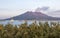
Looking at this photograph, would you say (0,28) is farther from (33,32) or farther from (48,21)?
(48,21)

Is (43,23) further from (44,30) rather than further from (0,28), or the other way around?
(0,28)

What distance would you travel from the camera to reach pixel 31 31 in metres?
4.73

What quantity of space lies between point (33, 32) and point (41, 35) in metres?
0.23

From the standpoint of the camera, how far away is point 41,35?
4.57 m

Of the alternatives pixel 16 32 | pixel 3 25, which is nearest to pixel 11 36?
pixel 16 32

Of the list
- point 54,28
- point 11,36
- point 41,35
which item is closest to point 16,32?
point 11,36

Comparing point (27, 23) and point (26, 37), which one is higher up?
point (27, 23)

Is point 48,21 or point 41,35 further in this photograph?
point 48,21

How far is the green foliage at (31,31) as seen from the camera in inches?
180

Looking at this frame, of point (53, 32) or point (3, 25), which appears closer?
point (53, 32)

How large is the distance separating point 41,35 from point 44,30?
0.68 ft

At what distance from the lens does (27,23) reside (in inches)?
195

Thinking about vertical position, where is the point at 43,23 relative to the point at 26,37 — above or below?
above

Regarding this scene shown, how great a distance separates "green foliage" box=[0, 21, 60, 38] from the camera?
4574 millimetres
